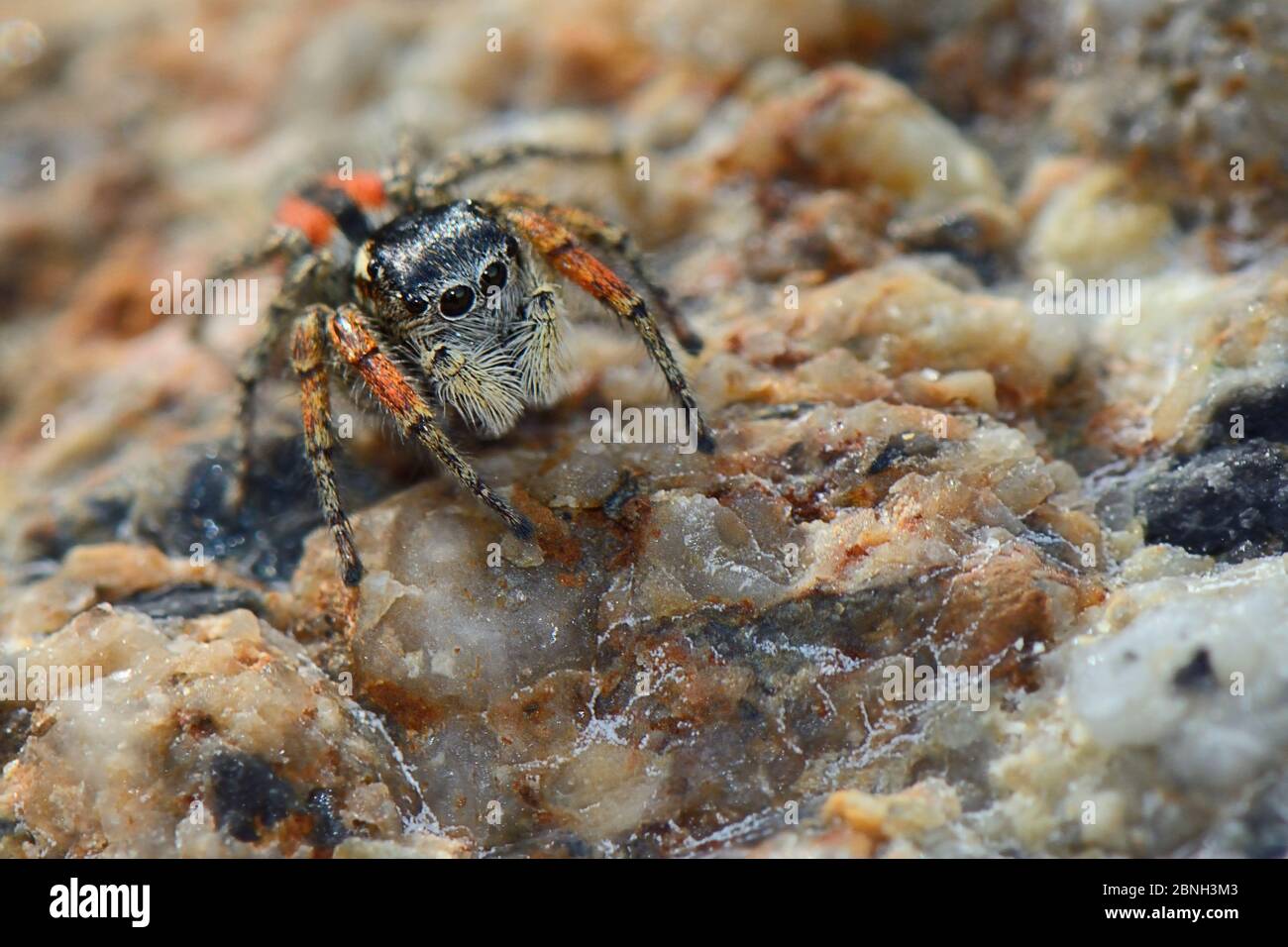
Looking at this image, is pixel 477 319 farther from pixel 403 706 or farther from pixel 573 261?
pixel 403 706

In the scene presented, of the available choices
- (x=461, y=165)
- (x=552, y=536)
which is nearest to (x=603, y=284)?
(x=552, y=536)

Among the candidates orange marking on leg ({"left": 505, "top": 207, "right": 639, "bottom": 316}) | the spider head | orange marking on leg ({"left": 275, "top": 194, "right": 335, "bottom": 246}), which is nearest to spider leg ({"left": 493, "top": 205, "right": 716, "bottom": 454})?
orange marking on leg ({"left": 505, "top": 207, "right": 639, "bottom": 316})

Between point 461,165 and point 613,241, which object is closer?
point 613,241

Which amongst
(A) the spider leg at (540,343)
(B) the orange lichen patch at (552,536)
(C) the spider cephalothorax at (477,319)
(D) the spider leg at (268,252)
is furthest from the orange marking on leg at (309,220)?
(B) the orange lichen patch at (552,536)

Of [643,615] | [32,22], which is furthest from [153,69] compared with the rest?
[643,615]

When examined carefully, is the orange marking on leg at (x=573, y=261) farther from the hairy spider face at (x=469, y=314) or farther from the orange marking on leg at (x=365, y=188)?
the orange marking on leg at (x=365, y=188)
